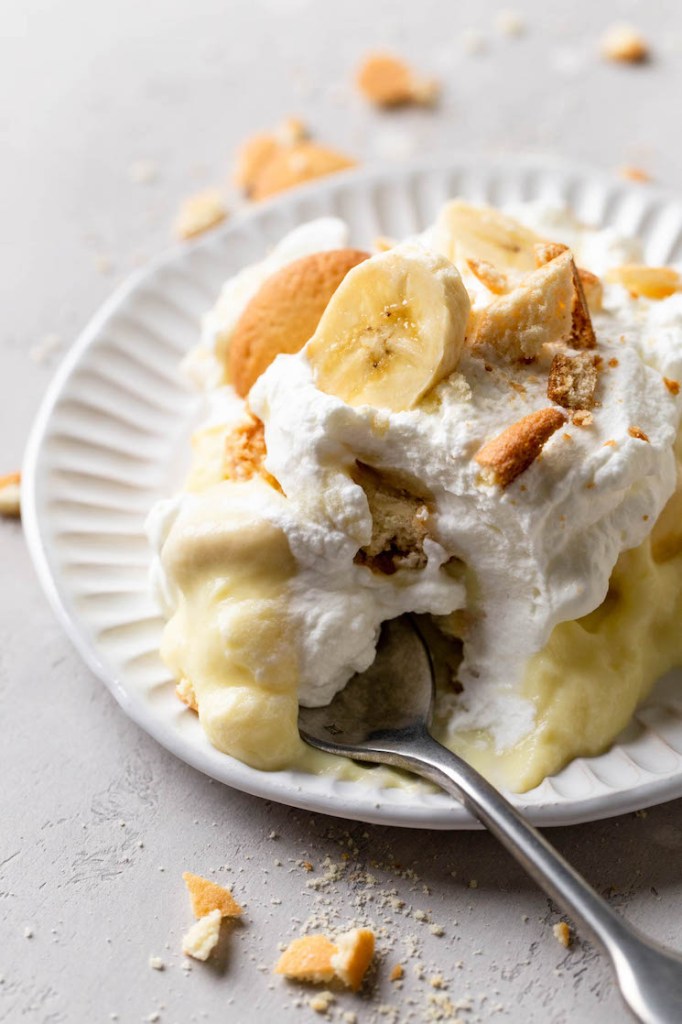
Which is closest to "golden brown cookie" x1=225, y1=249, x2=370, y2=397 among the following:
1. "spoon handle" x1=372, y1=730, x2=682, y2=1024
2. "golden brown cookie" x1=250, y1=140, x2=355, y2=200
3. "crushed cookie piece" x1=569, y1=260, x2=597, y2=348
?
"crushed cookie piece" x1=569, y1=260, x2=597, y2=348

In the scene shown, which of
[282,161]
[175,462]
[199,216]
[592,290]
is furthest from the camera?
[282,161]

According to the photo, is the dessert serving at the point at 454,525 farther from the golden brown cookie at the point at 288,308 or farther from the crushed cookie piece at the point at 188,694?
the golden brown cookie at the point at 288,308

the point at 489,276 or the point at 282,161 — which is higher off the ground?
the point at 489,276

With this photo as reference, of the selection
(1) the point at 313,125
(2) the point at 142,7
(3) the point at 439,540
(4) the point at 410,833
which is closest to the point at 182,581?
(3) the point at 439,540

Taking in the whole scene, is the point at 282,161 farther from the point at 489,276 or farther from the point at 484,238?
the point at 489,276

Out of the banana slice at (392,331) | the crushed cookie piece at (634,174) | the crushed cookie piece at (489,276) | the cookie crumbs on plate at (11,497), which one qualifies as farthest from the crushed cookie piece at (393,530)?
the crushed cookie piece at (634,174)

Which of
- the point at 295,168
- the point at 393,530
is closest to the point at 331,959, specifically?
the point at 393,530

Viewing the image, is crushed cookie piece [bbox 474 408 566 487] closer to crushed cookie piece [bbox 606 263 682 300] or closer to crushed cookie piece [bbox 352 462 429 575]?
crushed cookie piece [bbox 352 462 429 575]
